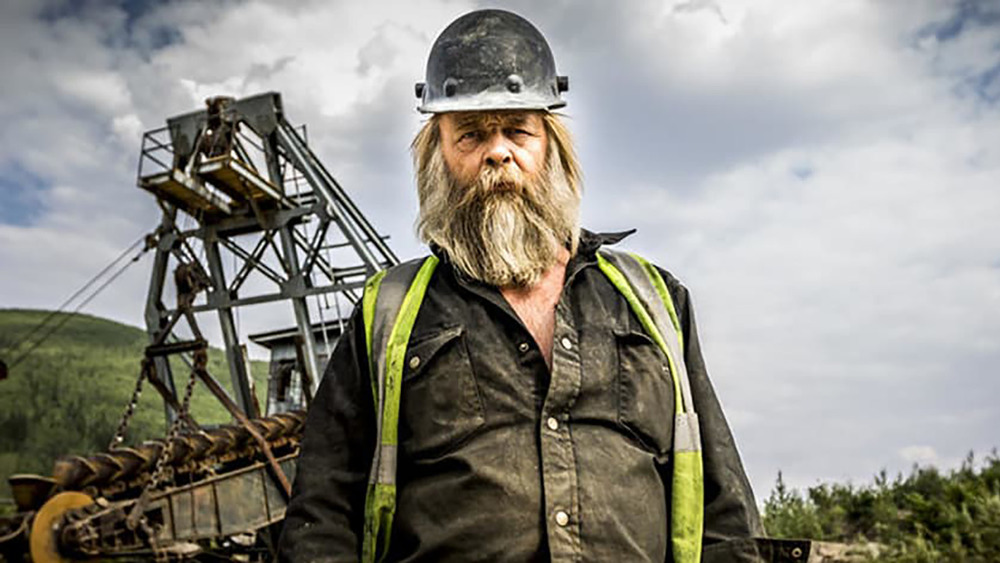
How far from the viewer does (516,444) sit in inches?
86.2

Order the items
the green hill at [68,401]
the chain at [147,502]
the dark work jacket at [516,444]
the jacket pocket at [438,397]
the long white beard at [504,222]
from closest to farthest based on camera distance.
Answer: the dark work jacket at [516,444], the jacket pocket at [438,397], the long white beard at [504,222], the chain at [147,502], the green hill at [68,401]

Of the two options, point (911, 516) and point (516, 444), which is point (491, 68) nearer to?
point (516, 444)

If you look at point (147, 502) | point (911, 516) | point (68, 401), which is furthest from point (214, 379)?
point (68, 401)

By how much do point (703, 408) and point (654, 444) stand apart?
0.86 feet

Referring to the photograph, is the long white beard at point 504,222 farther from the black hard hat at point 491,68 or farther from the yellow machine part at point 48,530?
the yellow machine part at point 48,530

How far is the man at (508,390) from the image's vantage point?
7.07 ft

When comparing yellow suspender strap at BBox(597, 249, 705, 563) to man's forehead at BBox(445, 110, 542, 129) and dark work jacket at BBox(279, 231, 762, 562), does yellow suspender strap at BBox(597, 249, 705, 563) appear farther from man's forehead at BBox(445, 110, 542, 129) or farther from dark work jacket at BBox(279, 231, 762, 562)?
man's forehead at BBox(445, 110, 542, 129)

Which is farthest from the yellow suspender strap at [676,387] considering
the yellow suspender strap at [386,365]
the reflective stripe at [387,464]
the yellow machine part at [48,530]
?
the yellow machine part at [48,530]

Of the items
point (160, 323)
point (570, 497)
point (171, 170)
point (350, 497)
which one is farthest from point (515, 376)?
point (160, 323)

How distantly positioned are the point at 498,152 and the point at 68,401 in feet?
81.9

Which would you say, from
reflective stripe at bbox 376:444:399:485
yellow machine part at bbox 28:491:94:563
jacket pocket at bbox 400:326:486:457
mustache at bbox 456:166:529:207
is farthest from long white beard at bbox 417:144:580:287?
yellow machine part at bbox 28:491:94:563

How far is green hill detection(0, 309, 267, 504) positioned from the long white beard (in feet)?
46.6

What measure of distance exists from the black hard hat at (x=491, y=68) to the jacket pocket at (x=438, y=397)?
0.71m

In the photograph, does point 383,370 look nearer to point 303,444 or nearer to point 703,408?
point 303,444
